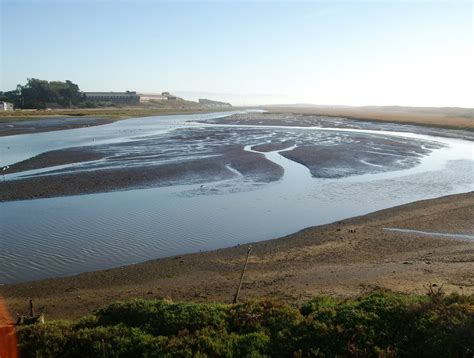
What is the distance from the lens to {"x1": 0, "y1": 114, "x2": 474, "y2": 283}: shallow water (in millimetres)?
13984

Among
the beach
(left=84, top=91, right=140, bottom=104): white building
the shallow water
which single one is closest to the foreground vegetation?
the beach

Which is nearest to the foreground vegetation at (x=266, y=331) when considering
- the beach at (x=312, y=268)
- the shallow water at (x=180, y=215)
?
the beach at (x=312, y=268)

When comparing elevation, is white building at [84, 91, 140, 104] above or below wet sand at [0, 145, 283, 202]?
above

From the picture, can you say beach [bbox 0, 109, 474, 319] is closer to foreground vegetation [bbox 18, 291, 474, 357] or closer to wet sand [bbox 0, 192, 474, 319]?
wet sand [bbox 0, 192, 474, 319]

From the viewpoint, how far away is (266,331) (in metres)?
7.55

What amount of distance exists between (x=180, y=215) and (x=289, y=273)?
7.59m

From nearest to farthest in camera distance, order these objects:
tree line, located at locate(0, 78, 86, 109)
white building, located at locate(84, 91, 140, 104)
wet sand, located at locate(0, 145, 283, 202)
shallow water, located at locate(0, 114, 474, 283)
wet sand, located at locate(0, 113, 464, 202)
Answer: shallow water, located at locate(0, 114, 474, 283)
wet sand, located at locate(0, 145, 283, 202)
wet sand, located at locate(0, 113, 464, 202)
tree line, located at locate(0, 78, 86, 109)
white building, located at locate(84, 91, 140, 104)

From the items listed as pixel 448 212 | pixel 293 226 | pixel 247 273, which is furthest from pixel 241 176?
pixel 247 273

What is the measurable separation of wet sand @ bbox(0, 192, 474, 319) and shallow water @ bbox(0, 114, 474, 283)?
1.22 meters

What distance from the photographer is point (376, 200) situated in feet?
72.5

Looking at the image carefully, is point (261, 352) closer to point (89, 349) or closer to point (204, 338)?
point (204, 338)

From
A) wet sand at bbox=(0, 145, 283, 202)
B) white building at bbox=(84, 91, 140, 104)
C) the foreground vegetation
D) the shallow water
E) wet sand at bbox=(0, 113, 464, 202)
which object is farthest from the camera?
white building at bbox=(84, 91, 140, 104)

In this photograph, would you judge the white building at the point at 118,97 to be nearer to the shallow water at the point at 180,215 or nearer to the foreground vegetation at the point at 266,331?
the shallow water at the point at 180,215

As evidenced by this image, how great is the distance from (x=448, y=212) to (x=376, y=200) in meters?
3.71
